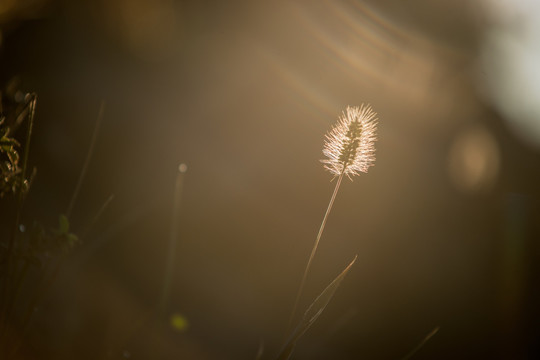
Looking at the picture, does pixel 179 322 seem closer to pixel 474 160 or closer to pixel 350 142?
pixel 350 142

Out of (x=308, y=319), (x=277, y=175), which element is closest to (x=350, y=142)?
(x=308, y=319)

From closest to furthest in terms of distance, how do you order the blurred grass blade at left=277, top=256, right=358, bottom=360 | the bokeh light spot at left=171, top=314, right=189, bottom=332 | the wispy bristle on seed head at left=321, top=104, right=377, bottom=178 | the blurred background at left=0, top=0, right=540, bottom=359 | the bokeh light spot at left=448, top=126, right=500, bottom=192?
the blurred grass blade at left=277, top=256, right=358, bottom=360 < the wispy bristle on seed head at left=321, top=104, right=377, bottom=178 < the bokeh light spot at left=171, top=314, right=189, bottom=332 < the blurred background at left=0, top=0, right=540, bottom=359 < the bokeh light spot at left=448, top=126, right=500, bottom=192

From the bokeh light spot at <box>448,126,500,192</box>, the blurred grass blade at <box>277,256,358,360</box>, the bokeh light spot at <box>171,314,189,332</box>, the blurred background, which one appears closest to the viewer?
the blurred grass blade at <box>277,256,358,360</box>

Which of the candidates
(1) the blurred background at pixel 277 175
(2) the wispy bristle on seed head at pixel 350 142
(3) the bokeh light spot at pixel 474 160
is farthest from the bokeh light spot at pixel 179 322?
(3) the bokeh light spot at pixel 474 160

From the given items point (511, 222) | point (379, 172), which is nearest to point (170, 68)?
point (379, 172)

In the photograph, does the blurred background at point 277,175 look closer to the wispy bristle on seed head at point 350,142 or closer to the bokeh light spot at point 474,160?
the bokeh light spot at point 474,160

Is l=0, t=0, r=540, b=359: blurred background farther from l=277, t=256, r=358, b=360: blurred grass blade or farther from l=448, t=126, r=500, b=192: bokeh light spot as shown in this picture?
l=277, t=256, r=358, b=360: blurred grass blade

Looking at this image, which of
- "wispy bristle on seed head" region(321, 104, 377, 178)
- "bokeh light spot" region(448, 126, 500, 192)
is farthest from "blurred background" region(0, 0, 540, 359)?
"wispy bristle on seed head" region(321, 104, 377, 178)
